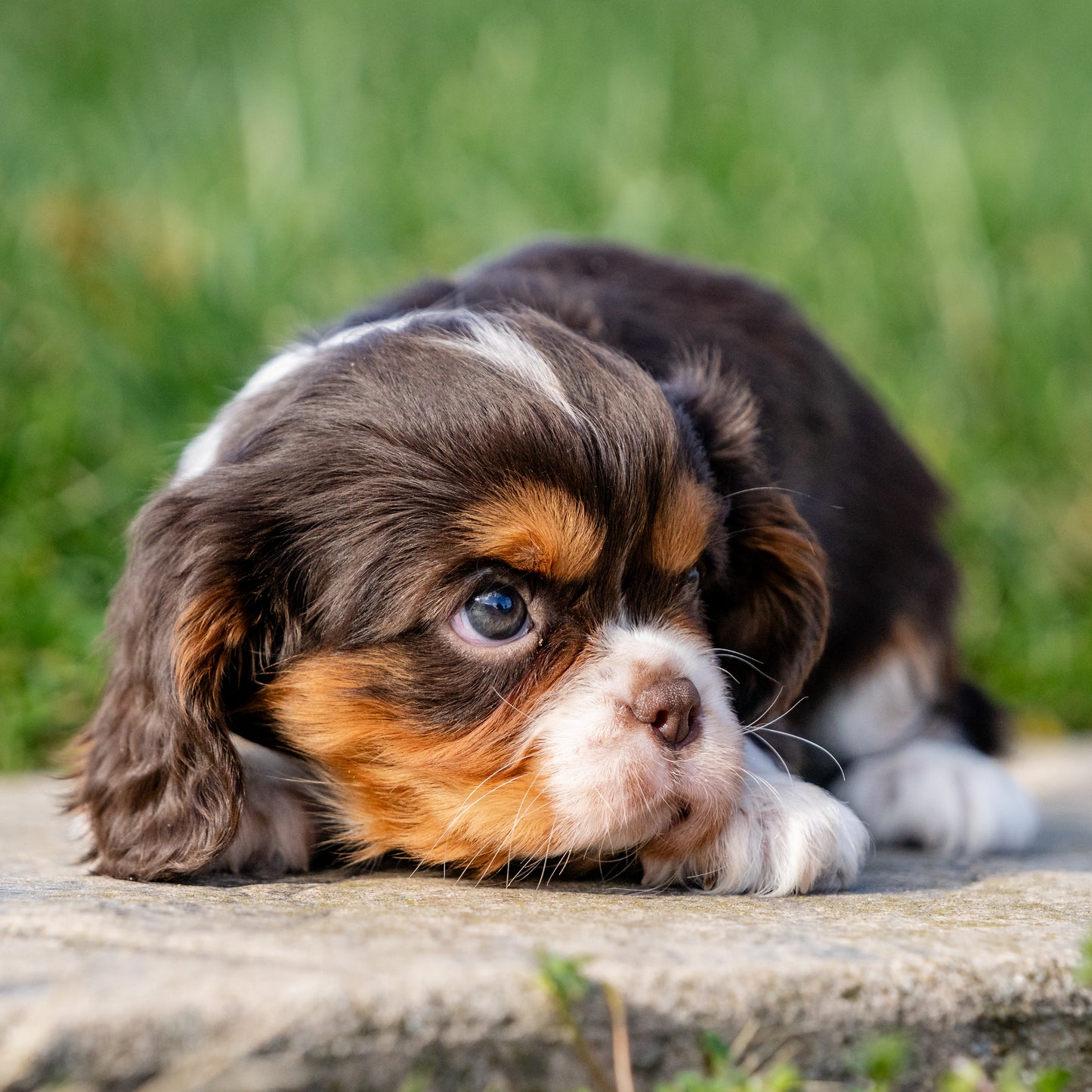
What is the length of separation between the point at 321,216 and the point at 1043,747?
4107 millimetres

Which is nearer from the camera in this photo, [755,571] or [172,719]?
[172,719]

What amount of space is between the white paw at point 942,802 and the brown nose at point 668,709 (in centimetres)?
132

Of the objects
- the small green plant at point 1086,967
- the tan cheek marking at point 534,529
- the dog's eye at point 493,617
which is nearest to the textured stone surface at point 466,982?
the small green plant at point 1086,967

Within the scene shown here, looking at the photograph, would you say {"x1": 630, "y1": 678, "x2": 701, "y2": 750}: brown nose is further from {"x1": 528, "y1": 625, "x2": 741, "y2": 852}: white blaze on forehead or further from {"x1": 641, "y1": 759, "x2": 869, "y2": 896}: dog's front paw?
{"x1": 641, "y1": 759, "x2": 869, "y2": 896}: dog's front paw

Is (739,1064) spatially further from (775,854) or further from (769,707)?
(769,707)

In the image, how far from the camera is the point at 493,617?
106 inches

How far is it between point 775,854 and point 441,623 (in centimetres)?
77

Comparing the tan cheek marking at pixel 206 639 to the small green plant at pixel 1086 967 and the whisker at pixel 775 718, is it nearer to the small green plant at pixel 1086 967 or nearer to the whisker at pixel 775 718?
the whisker at pixel 775 718

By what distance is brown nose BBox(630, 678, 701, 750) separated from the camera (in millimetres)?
2588

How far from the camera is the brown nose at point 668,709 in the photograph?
8.49 ft

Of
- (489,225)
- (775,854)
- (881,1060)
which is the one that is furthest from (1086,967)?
(489,225)

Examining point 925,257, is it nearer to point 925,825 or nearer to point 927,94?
point 927,94

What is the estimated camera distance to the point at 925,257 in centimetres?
757

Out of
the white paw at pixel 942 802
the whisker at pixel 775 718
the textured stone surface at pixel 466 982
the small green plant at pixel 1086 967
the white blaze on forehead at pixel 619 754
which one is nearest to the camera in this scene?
the textured stone surface at pixel 466 982
